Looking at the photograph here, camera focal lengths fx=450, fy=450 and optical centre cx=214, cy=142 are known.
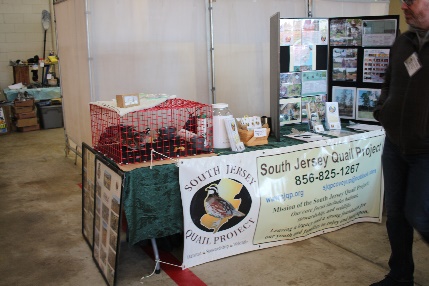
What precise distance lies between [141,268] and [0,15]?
25.5ft

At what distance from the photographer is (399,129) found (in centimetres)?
209

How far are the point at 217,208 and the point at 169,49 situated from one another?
210cm

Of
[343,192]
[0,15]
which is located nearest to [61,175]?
[343,192]

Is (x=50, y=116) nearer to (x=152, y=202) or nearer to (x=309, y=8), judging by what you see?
(x=309, y=8)

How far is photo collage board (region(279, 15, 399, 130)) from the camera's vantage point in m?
3.39

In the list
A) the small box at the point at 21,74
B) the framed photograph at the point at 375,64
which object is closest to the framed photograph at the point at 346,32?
the framed photograph at the point at 375,64

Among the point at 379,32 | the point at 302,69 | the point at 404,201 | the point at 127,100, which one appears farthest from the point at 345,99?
the point at 127,100

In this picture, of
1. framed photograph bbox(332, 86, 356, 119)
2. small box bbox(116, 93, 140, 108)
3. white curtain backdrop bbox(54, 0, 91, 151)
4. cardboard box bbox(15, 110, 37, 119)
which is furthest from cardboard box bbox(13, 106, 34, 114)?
framed photograph bbox(332, 86, 356, 119)

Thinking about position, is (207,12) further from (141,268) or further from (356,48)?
(141,268)

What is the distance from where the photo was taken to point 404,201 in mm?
2225

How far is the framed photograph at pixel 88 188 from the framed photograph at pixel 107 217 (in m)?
0.14

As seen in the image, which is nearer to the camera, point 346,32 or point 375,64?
point 375,64

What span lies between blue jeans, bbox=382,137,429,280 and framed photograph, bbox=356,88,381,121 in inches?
50.4

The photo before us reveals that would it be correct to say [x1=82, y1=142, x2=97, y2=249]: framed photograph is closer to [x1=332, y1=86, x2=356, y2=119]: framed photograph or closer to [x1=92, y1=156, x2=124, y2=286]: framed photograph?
[x1=92, y1=156, x2=124, y2=286]: framed photograph
